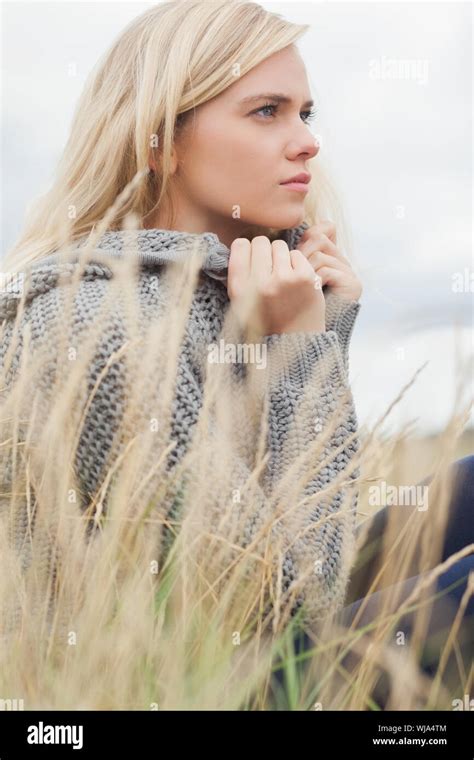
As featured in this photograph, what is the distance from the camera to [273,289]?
1.75 metres

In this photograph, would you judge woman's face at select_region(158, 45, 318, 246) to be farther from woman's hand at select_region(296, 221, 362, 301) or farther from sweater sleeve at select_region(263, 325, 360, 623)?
sweater sleeve at select_region(263, 325, 360, 623)

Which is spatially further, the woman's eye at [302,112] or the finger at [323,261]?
the finger at [323,261]

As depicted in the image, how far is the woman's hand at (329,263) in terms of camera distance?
6.69ft

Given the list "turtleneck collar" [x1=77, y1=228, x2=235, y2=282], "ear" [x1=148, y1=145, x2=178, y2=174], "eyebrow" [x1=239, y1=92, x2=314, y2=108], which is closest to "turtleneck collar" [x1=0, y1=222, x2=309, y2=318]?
"turtleneck collar" [x1=77, y1=228, x2=235, y2=282]

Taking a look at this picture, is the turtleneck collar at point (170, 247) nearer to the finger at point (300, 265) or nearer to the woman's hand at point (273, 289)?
the woman's hand at point (273, 289)

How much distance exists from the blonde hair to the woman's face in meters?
0.03

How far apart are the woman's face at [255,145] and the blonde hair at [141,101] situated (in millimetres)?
33

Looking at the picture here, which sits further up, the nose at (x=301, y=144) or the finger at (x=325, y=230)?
the nose at (x=301, y=144)

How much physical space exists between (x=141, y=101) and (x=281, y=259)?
463 mm

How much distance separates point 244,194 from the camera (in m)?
1.91

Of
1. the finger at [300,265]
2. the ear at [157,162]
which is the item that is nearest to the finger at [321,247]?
the finger at [300,265]
